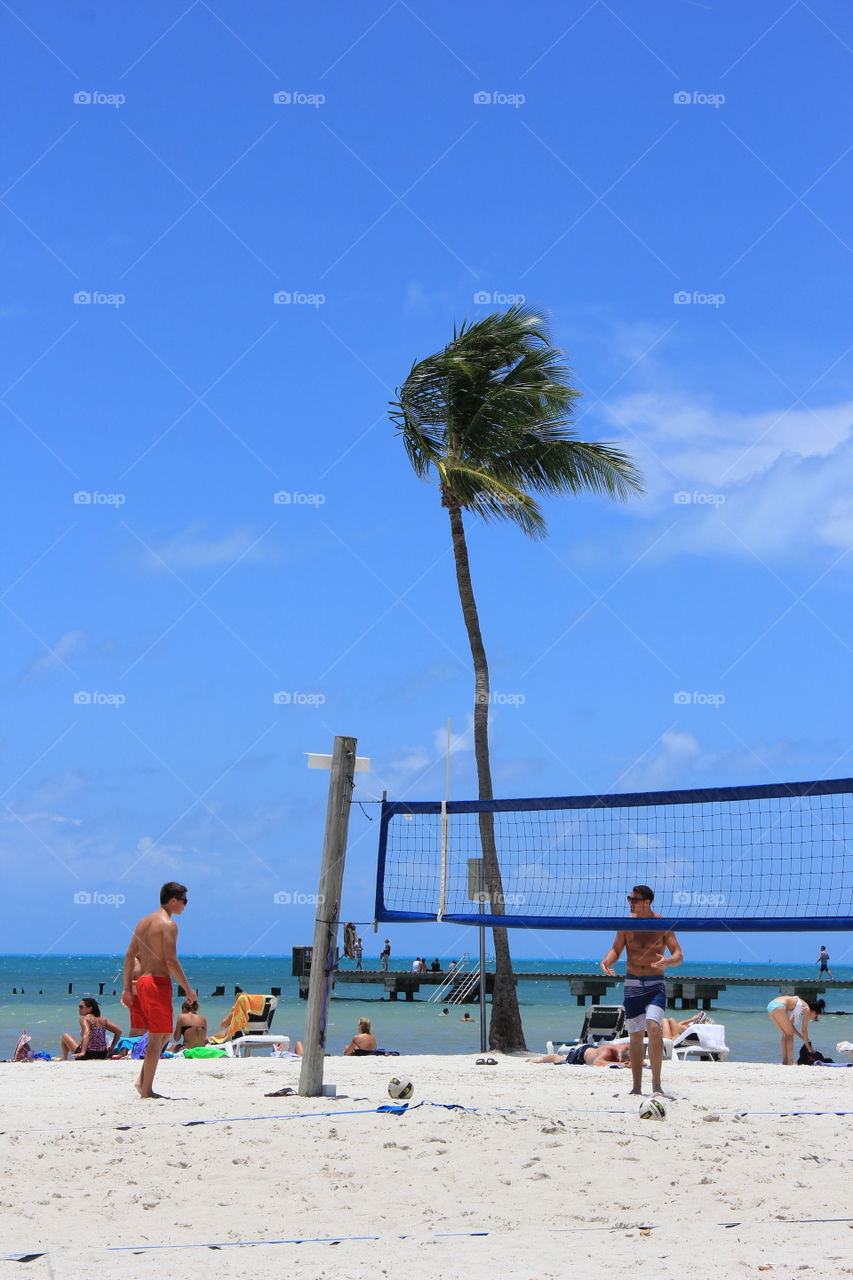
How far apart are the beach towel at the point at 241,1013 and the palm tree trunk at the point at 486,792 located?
8.78 ft

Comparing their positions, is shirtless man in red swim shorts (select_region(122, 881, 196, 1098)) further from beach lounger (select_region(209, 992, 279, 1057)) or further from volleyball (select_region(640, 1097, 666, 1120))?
beach lounger (select_region(209, 992, 279, 1057))

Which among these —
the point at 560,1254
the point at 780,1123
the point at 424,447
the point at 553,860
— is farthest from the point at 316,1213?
the point at 424,447

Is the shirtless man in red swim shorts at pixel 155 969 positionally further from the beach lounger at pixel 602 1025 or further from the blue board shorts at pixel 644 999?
the beach lounger at pixel 602 1025

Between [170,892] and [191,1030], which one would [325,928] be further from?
[191,1030]

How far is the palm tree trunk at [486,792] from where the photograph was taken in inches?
567

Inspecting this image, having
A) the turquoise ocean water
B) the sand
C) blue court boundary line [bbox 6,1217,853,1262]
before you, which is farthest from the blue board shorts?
the turquoise ocean water

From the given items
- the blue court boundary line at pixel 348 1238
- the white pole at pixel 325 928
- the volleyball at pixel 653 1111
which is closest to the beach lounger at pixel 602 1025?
the white pole at pixel 325 928

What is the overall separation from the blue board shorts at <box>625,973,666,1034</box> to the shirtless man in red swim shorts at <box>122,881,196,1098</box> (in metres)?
2.71

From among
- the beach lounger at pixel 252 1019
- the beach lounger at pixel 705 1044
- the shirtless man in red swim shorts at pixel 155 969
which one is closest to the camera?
the shirtless man in red swim shorts at pixel 155 969

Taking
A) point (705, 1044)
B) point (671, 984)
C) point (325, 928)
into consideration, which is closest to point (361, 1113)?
point (325, 928)

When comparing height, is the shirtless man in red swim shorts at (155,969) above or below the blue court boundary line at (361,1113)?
above

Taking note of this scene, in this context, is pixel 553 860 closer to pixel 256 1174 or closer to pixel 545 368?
pixel 256 1174

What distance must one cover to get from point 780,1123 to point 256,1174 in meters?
3.10

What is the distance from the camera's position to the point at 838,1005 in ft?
178
